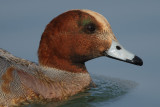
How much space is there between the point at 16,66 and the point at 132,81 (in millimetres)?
1847

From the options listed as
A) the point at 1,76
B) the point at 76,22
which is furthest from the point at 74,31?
the point at 1,76

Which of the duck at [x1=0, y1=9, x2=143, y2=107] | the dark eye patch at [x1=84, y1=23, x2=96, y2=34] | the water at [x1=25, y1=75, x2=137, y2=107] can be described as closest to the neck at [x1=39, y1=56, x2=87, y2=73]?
the duck at [x1=0, y1=9, x2=143, y2=107]

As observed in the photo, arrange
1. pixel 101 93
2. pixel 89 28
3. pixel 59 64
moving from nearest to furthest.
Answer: pixel 89 28 → pixel 59 64 → pixel 101 93

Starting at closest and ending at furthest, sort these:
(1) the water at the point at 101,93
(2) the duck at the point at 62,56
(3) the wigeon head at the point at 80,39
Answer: (2) the duck at the point at 62,56
(3) the wigeon head at the point at 80,39
(1) the water at the point at 101,93

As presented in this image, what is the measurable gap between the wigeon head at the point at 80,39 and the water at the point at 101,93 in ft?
1.85

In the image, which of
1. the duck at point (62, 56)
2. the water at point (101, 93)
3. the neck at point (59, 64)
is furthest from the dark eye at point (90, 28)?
the water at point (101, 93)

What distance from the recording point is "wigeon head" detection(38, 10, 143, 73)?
19.1 ft

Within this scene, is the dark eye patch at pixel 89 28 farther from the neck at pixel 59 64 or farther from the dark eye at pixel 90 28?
the neck at pixel 59 64

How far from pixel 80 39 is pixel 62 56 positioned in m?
0.31

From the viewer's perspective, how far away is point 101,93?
6520 millimetres

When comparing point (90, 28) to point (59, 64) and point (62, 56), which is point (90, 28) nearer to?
point (62, 56)

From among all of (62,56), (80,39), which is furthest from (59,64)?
(80,39)

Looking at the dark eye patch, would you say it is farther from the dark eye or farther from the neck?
the neck

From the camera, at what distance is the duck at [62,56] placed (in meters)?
5.68
